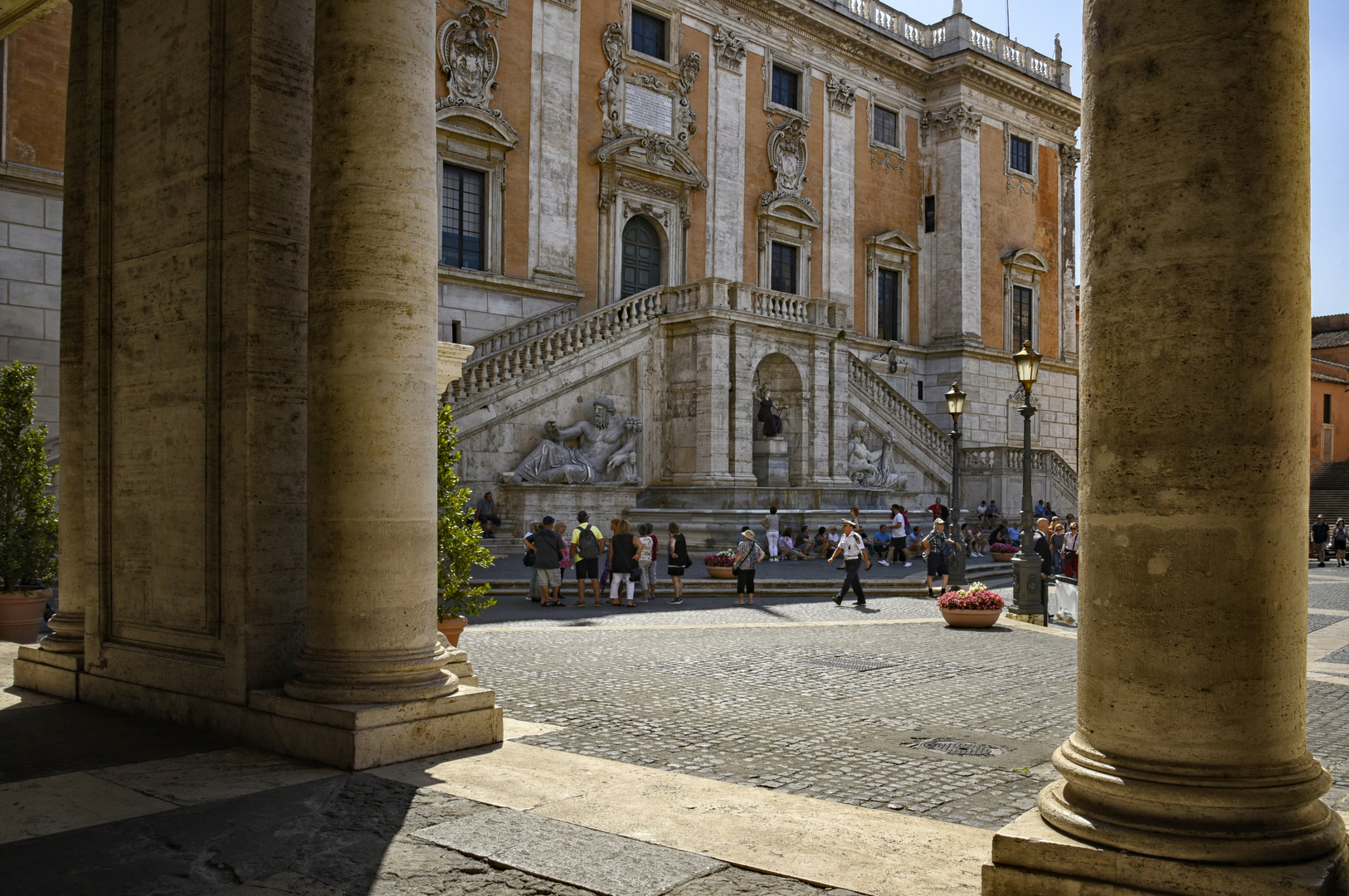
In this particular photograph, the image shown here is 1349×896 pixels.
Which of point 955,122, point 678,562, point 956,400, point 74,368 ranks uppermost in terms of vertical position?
point 955,122

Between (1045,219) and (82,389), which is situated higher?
(1045,219)

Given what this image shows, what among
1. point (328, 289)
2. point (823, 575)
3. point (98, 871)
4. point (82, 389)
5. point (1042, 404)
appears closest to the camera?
point (98, 871)

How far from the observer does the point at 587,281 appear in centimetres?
2959

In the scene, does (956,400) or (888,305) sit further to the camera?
(888,305)

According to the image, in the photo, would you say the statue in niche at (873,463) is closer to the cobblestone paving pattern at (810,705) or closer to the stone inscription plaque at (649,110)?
the stone inscription plaque at (649,110)

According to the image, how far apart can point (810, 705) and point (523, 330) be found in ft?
62.2

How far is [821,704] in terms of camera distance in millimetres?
9031

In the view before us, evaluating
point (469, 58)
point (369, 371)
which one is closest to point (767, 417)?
point (469, 58)

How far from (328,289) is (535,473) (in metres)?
16.5

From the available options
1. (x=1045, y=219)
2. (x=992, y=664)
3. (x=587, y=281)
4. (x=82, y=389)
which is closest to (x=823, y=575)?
(x=992, y=664)

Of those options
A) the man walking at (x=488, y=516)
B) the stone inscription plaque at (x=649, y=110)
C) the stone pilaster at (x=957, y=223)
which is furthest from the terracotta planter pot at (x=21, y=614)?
the stone pilaster at (x=957, y=223)

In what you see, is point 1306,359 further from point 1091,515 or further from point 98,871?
point 98,871

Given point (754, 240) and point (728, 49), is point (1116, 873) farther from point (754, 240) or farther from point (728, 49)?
point (728, 49)

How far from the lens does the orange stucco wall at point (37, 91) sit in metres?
20.3
